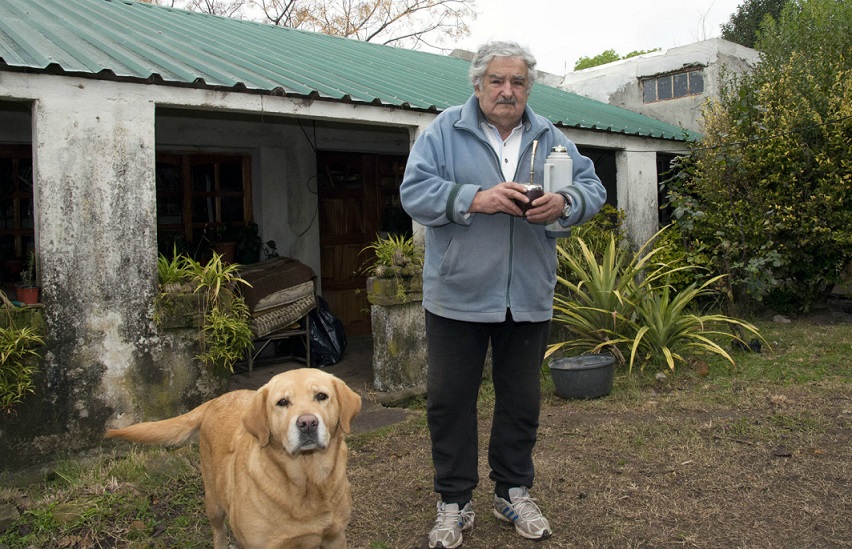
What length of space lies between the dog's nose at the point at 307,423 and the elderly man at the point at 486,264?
72 cm

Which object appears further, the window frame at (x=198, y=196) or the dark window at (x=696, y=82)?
the dark window at (x=696, y=82)

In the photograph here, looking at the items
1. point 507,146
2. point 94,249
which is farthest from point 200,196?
point 507,146

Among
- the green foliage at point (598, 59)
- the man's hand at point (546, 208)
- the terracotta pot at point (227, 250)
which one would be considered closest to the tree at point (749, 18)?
the green foliage at point (598, 59)

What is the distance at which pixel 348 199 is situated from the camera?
9.50 m

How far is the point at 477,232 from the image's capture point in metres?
3.01

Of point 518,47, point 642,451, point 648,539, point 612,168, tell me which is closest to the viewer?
point 518,47

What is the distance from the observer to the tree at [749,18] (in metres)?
24.5

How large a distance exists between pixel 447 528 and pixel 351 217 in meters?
6.74

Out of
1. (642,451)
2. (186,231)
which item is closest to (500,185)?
(642,451)

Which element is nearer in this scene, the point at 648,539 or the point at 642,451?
the point at 648,539

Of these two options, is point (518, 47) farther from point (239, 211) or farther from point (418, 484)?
point (239, 211)

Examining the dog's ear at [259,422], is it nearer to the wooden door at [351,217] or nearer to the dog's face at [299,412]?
the dog's face at [299,412]

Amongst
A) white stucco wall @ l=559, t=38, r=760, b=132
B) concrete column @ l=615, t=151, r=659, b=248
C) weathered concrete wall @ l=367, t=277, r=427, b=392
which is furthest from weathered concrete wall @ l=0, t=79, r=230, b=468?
white stucco wall @ l=559, t=38, r=760, b=132

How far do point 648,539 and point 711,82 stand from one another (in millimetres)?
10331
